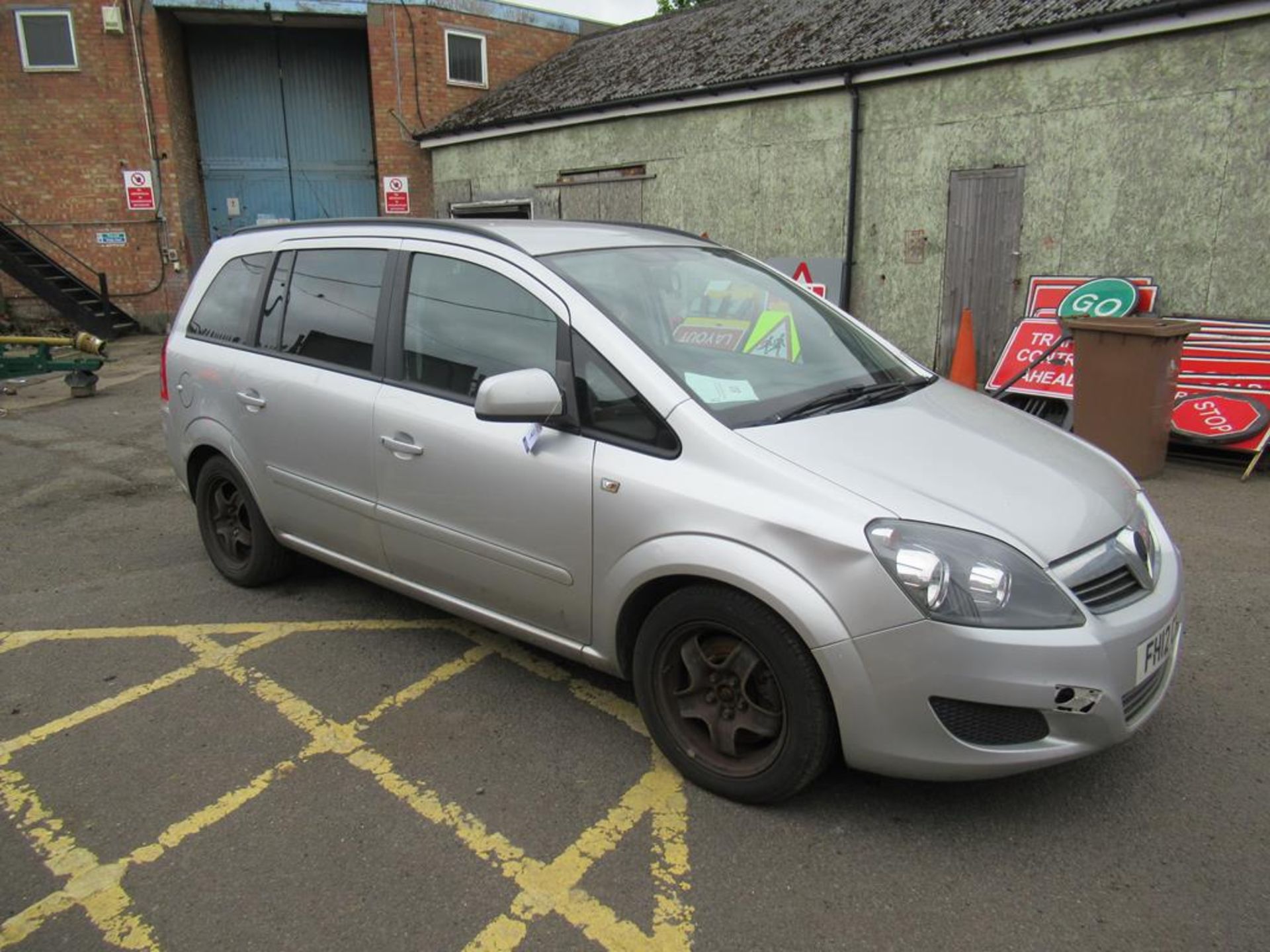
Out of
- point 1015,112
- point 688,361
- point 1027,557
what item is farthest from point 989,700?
point 1015,112

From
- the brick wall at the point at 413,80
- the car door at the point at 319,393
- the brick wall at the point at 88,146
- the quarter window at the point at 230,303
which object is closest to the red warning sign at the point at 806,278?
the quarter window at the point at 230,303

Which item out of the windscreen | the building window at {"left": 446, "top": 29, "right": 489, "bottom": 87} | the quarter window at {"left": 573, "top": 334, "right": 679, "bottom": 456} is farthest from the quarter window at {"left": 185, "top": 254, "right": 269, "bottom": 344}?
the building window at {"left": 446, "top": 29, "right": 489, "bottom": 87}

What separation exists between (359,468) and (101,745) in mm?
1338

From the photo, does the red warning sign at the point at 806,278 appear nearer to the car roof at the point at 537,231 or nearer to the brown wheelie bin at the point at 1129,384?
the brown wheelie bin at the point at 1129,384

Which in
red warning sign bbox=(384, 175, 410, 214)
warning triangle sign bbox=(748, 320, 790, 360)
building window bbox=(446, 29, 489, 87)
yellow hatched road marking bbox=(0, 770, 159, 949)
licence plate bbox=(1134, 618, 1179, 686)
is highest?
building window bbox=(446, 29, 489, 87)

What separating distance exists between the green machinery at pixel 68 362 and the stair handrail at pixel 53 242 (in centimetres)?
560

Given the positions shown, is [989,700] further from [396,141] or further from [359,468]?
[396,141]

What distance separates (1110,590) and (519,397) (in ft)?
6.01

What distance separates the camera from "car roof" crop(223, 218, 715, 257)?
332 cm

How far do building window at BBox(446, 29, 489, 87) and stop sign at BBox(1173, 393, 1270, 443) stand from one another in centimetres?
1506

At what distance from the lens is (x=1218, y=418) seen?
6812mm

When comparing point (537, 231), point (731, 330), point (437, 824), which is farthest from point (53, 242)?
point (437, 824)

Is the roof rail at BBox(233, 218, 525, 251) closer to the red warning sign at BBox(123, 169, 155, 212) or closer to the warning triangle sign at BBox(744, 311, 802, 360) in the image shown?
the warning triangle sign at BBox(744, 311, 802, 360)

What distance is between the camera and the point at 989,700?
2289 millimetres
